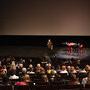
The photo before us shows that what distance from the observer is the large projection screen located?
10.6 meters

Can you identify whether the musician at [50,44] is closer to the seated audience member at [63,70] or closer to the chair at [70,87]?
the seated audience member at [63,70]

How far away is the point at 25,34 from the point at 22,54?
1.04 meters

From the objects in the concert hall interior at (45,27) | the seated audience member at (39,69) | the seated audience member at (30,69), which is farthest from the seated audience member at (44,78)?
the concert hall interior at (45,27)

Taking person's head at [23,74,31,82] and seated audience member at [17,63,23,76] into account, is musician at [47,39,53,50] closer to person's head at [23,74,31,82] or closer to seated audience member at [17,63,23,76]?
seated audience member at [17,63,23,76]

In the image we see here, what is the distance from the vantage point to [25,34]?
10.8 meters

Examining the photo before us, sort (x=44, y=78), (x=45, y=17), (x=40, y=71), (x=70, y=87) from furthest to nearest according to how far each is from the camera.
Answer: (x=45, y=17)
(x=40, y=71)
(x=44, y=78)
(x=70, y=87)

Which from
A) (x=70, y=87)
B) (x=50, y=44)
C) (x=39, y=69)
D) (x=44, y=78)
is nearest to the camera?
(x=70, y=87)

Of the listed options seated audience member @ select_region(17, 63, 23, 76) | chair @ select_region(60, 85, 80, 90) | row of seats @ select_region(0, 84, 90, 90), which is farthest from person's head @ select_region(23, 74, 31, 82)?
chair @ select_region(60, 85, 80, 90)

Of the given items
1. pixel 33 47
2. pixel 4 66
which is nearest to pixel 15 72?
pixel 4 66

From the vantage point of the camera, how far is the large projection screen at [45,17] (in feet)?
34.7

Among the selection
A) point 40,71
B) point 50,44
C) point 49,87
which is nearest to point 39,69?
point 40,71

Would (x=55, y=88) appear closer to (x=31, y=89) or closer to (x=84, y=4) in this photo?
(x=31, y=89)

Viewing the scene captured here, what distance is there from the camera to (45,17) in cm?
1066

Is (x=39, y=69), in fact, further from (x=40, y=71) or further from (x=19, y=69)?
(x=19, y=69)
